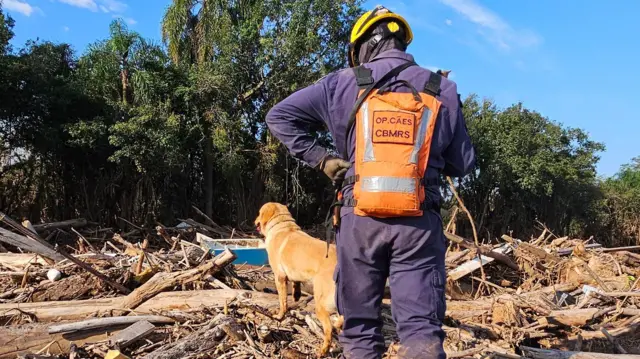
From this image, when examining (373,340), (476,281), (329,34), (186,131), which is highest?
(329,34)

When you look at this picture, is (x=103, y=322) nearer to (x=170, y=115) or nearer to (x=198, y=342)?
(x=198, y=342)

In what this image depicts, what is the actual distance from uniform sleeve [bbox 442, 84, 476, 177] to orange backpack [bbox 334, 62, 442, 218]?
0.12 m

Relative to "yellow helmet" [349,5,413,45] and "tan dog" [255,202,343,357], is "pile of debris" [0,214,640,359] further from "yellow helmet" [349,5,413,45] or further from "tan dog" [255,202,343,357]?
"yellow helmet" [349,5,413,45]

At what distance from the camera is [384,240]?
2.46m

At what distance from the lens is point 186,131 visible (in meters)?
16.5

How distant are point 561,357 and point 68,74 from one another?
16.5 metres

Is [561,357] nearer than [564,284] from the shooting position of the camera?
Yes

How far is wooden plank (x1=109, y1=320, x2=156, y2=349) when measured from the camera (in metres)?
4.14

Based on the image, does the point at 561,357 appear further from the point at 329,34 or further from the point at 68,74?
the point at 68,74

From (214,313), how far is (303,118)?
2.71m

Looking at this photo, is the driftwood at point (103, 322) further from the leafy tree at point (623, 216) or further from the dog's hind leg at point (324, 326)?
the leafy tree at point (623, 216)

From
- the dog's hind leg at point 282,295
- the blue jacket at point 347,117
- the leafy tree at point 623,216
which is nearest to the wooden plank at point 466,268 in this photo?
the dog's hind leg at point 282,295

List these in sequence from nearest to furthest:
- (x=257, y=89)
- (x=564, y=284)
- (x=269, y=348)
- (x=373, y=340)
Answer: (x=373, y=340) < (x=269, y=348) < (x=564, y=284) < (x=257, y=89)

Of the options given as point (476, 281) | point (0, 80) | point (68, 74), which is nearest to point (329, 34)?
point (68, 74)
